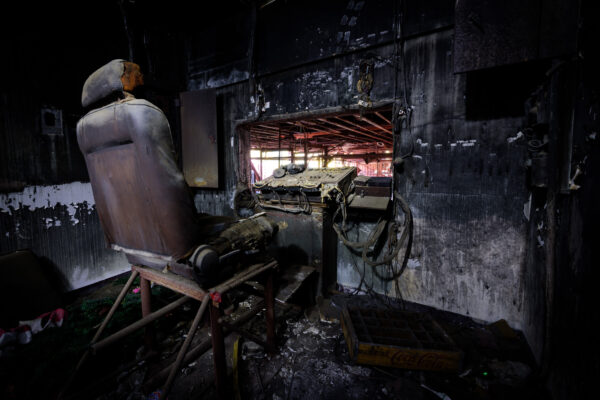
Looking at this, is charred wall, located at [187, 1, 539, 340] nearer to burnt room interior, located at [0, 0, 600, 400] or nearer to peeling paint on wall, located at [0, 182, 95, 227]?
burnt room interior, located at [0, 0, 600, 400]

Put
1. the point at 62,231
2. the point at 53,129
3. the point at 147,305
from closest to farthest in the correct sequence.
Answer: the point at 147,305 → the point at 53,129 → the point at 62,231

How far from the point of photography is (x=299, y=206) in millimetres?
3148

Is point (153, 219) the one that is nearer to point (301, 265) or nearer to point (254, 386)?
point (254, 386)

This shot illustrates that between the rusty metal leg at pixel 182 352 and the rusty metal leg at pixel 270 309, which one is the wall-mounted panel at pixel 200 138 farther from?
the rusty metal leg at pixel 182 352

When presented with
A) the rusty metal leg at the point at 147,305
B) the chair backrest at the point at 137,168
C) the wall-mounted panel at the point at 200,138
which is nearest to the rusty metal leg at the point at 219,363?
the chair backrest at the point at 137,168

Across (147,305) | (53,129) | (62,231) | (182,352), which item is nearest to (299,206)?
(147,305)

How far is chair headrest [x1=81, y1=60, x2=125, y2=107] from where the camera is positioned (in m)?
1.26

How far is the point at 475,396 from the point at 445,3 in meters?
3.59

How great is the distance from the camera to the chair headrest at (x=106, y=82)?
4.13 feet

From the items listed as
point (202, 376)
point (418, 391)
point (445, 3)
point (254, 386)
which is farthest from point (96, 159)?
point (445, 3)

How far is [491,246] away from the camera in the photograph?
2.57m

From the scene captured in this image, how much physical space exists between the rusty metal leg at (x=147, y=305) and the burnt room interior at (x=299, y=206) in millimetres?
32

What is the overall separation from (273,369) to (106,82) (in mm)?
2376

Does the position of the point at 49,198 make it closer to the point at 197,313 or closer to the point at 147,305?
the point at 147,305
